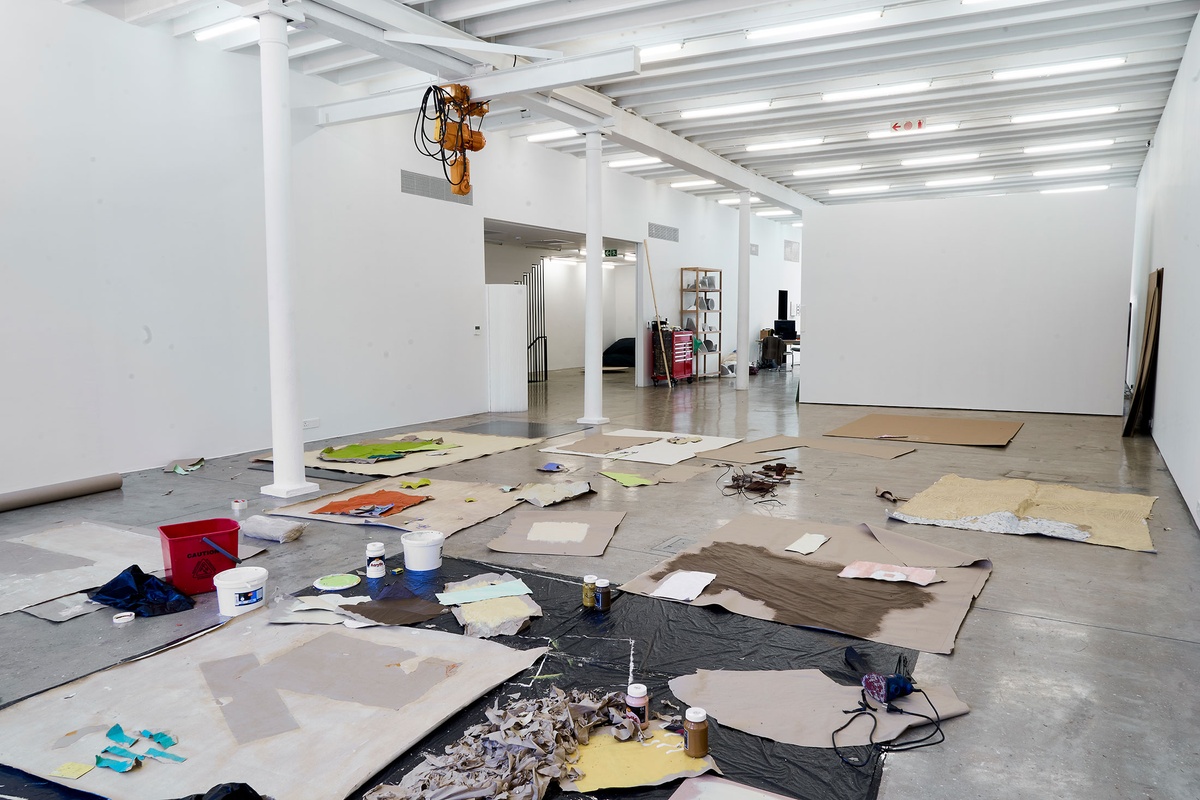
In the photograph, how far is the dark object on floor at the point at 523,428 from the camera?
27.9 feet

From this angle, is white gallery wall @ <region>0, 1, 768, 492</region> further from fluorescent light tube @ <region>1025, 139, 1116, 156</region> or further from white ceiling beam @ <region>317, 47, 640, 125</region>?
fluorescent light tube @ <region>1025, 139, 1116, 156</region>

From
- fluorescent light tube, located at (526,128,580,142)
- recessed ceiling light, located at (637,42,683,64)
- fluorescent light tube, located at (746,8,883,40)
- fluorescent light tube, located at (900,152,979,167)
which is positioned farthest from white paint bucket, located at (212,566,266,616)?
fluorescent light tube, located at (900,152,979,167)

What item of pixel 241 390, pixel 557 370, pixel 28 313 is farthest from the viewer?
pixel 557 370

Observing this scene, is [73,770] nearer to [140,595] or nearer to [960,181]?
[140,595]

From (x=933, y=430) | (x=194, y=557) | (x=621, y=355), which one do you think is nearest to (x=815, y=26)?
(x=933, y=430)

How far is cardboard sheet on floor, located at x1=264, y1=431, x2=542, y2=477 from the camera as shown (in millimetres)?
6536

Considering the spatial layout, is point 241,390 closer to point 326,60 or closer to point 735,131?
point 326,60

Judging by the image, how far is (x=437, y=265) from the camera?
9.61 m

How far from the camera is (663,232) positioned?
49.5 ft

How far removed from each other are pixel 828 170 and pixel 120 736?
13.8 meters

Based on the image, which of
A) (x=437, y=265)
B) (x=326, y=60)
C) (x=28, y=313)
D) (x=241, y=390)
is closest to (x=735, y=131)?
(x=437, y=265)

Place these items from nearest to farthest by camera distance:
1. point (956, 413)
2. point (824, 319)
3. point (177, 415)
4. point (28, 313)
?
point (28, 313), point (177, 415), point (956, 413), point (824, 319)

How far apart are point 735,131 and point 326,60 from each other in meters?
5.77

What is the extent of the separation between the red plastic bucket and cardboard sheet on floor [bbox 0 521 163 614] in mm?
274
